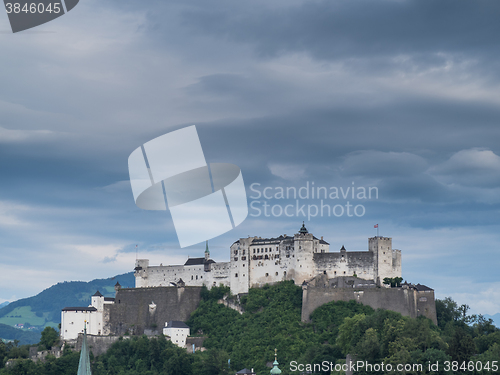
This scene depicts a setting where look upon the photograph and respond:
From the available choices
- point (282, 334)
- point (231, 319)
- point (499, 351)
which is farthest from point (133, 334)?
point (499, 351)

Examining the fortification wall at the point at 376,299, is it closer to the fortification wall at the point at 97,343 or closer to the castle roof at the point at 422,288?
the castle roof at the point at 422,288

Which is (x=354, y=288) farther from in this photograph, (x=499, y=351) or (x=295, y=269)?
(x=499, y=351)

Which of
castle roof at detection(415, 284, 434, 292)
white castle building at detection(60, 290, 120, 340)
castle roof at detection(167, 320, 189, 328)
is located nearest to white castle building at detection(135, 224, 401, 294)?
castle roof at detection(415, 284, 434, 292)

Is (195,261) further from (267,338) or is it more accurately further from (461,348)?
(461,348)

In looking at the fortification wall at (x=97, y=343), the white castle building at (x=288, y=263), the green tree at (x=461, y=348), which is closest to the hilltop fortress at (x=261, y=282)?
the white castle building at (x=288, y=263)

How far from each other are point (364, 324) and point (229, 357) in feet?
54.9

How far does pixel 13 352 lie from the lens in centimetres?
8662

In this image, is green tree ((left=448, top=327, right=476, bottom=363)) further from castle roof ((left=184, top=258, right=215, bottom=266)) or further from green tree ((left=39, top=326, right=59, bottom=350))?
green tree ((left=39, top=326, right=59, bottom=350))

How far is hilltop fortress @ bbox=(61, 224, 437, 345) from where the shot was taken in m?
79.0

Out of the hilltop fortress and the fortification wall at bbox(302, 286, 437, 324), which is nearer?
the fortification wall at bbox(302, 286, 437, 324)

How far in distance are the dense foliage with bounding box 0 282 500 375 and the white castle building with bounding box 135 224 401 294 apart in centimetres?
168

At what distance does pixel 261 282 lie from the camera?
85312 millimetres

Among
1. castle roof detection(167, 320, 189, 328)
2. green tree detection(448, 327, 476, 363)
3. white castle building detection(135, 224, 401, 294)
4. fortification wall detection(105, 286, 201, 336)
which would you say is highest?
white castle building detection(135, 224, 401, 294)

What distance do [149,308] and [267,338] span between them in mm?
16955
